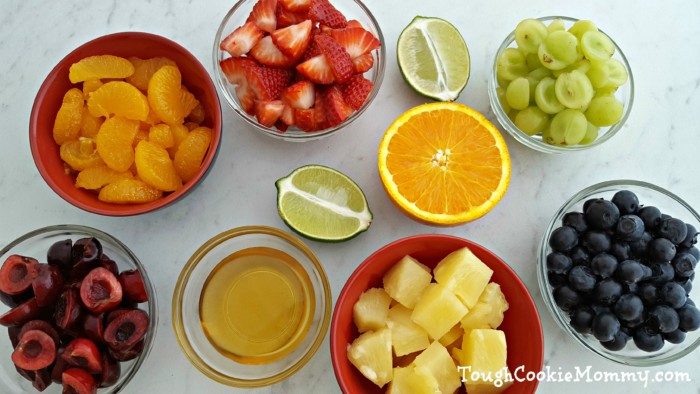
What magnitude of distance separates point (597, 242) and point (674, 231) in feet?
0.58

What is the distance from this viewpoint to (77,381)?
124cm

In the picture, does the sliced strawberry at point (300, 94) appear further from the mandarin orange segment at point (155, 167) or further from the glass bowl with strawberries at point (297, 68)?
the mandarin orange segment at point (155, 167)

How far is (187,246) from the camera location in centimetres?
154

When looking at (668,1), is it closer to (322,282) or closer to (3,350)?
(322,282)

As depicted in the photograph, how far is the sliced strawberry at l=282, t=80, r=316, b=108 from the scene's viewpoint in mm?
1384

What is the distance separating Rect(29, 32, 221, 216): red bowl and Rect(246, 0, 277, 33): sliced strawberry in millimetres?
182

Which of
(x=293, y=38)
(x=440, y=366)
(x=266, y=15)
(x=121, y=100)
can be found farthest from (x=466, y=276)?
(x=121, y=100)

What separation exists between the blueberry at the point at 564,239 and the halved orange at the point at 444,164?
0.16 metres

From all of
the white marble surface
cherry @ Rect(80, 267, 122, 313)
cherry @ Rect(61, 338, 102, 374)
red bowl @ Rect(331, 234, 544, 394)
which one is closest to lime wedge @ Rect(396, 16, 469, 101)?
the white marble surface

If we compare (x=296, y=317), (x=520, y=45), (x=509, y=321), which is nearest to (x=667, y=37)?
(x=520, y=45)

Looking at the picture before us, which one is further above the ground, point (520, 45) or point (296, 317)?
point (520, 45)

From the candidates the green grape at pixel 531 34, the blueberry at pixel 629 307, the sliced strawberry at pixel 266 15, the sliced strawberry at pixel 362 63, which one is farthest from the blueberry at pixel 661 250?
the sliced strawberry at pixel 266 15

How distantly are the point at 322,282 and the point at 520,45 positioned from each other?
780 mm

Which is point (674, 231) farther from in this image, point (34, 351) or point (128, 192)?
point (34, 351)
